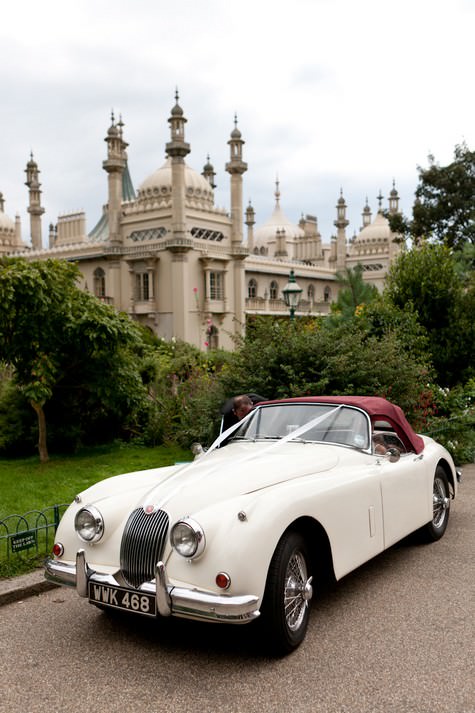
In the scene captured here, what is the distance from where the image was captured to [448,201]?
124 feet

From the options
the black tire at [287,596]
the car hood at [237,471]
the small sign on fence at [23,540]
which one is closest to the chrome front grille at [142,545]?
the car hood at [237,471]

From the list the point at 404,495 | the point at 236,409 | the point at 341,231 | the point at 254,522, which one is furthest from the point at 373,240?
the point at 254,522

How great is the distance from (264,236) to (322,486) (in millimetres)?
74481

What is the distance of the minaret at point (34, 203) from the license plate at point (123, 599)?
55070mm

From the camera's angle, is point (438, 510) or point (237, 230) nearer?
point (438, 510)

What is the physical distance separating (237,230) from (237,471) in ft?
135

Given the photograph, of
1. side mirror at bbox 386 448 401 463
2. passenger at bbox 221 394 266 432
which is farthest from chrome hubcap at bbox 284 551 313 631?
passenger at bbox 221 394 266 432

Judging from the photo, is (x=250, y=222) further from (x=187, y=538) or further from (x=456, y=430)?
(x=187, y=538)

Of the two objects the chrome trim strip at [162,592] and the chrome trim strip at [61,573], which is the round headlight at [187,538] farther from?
the chrome trim strip at [61,573]

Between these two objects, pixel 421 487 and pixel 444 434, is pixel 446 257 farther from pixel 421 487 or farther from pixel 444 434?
pixel 421 487

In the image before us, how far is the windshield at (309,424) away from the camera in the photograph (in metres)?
5.59

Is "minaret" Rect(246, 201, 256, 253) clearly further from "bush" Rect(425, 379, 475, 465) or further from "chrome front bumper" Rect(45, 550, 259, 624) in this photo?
"chrome front bumper" Rect(45, 550, 259, 624)

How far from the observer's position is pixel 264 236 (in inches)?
3046

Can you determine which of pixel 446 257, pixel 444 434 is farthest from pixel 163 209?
pixel 444 434
